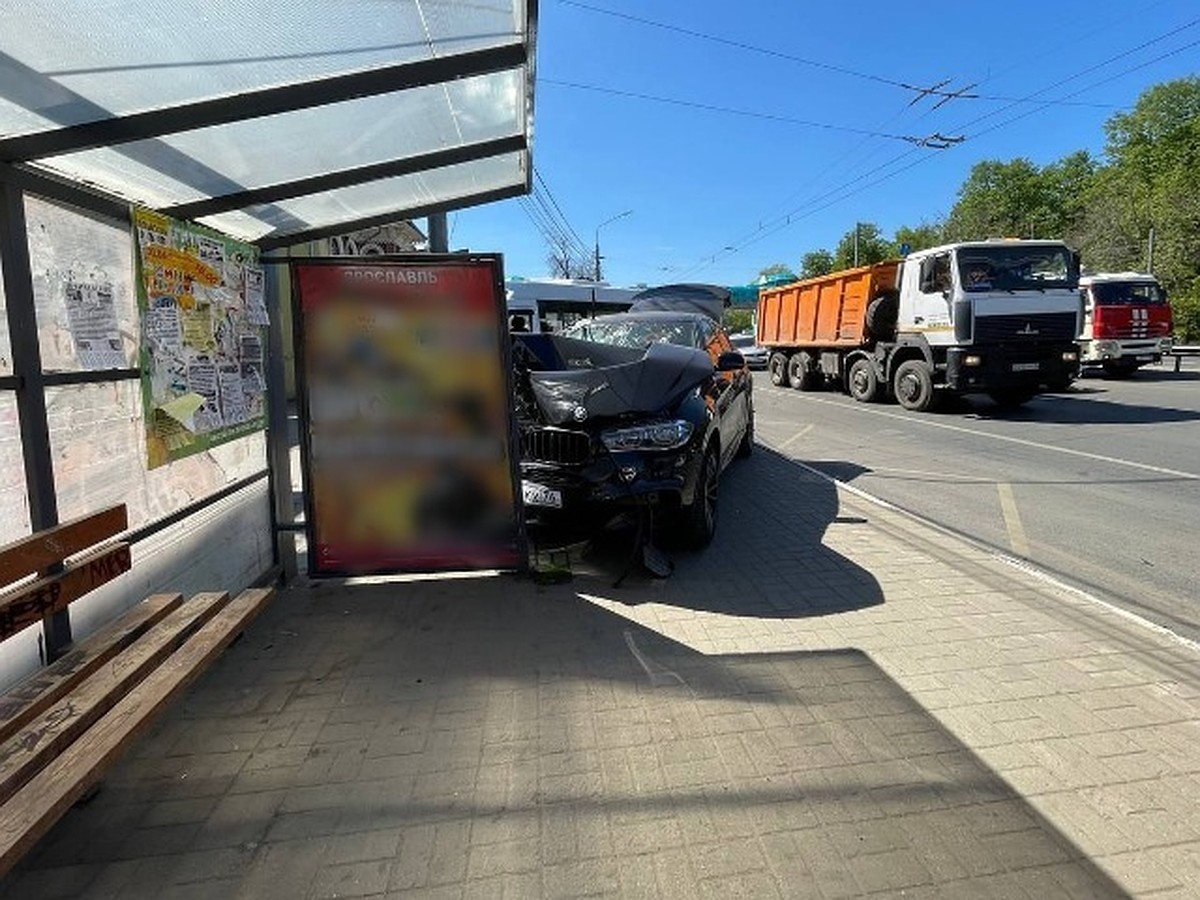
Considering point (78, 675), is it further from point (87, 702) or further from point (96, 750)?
point (96, 750)

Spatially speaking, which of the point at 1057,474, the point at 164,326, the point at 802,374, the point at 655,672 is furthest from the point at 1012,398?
the point at 164,326

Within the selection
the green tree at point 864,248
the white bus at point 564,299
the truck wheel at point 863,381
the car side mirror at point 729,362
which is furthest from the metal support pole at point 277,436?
the green tree at point 864,248

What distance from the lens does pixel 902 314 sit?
44.5 feet

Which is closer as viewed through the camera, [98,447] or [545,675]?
[98,447]

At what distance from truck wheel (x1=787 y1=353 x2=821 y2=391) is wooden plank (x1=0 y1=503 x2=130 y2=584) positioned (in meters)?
17.4

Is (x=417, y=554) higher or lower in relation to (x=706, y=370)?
lower

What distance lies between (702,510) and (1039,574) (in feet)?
7.52

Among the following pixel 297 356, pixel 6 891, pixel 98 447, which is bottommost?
pixel 6 891

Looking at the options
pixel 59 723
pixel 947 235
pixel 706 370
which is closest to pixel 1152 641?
pixel 706 370

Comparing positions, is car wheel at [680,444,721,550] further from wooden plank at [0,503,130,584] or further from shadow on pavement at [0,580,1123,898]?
wooden plank at [0,503,130,584]

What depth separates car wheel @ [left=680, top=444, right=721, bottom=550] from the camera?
5133 mm

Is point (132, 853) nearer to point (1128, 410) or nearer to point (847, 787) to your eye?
point (847, 787)

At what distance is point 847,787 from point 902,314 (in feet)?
41.6

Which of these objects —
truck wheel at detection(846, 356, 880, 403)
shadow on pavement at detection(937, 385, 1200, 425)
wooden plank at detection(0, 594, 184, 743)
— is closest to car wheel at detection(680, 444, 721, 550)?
wooden plank at detection(0, 594, 184, 743)
